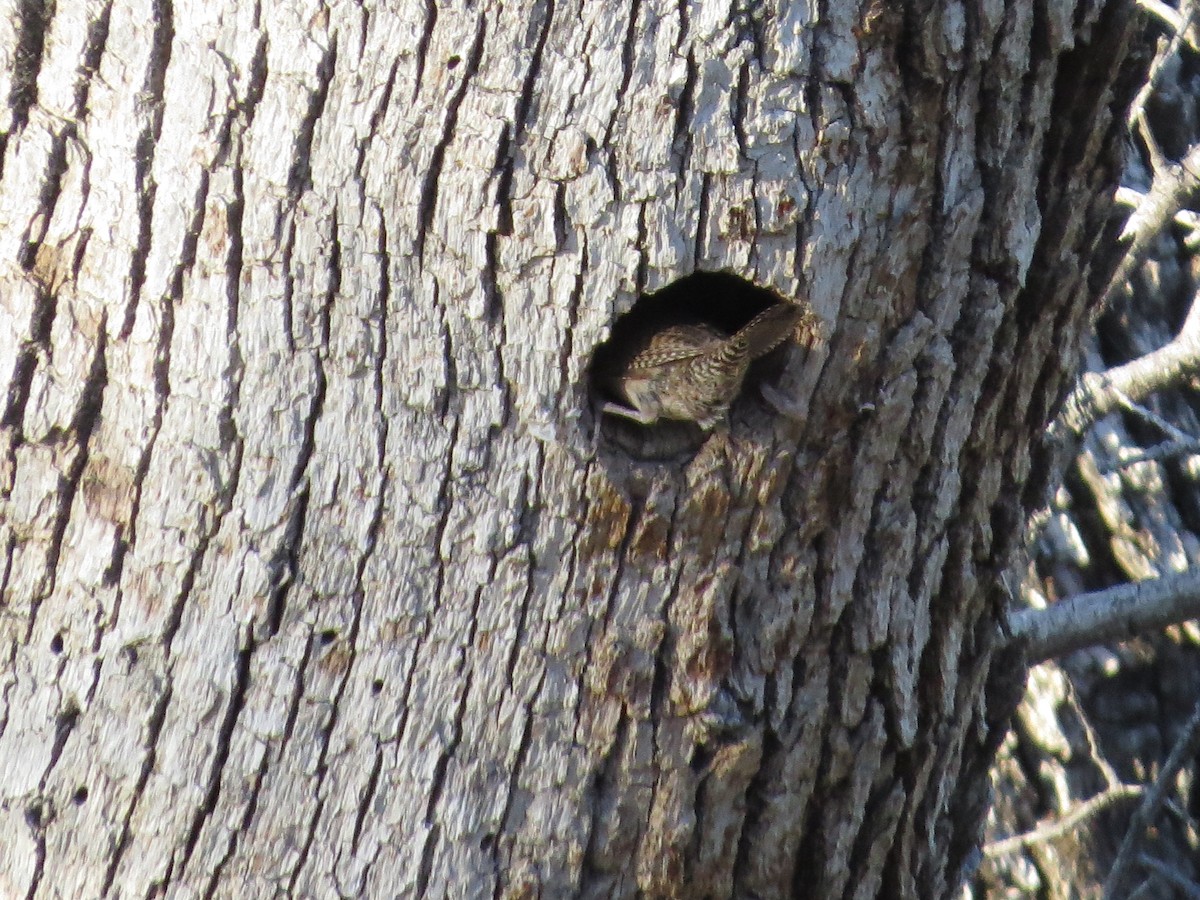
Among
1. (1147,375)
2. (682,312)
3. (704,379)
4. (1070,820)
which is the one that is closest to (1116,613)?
(1147,375)

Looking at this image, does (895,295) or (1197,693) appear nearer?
(895,295)

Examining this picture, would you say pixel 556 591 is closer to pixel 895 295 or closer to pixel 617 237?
pixel 617 237

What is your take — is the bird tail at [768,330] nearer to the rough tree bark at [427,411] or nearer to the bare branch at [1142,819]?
the rough tree bark at [427,411]

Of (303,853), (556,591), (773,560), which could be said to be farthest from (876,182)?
(303,853)

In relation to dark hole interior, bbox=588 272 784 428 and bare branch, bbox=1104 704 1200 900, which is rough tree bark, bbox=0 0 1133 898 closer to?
dark hole interior, bbox=588 272 784 428

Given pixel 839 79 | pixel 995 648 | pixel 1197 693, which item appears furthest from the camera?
pixel 1197 693

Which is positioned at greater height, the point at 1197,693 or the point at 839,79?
the point at 839,79

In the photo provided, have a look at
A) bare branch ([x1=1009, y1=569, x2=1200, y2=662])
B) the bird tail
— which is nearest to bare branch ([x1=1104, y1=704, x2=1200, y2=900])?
bare branch ([x1=1009, y1=569, x2=1200, y2=662])

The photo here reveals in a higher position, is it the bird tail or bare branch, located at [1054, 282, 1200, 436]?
bare branch, located at [1054, 282, 1200, 436]
